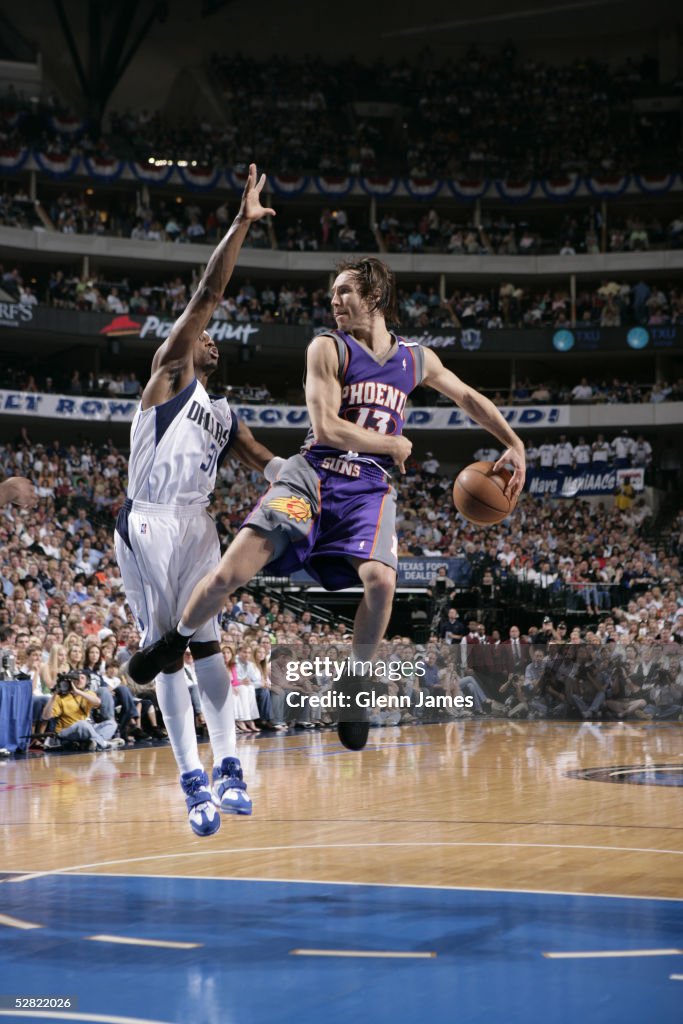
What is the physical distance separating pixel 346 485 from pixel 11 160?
34.9 m

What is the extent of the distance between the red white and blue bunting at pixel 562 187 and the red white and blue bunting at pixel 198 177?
1135 cm

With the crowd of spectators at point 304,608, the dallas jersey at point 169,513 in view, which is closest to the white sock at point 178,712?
the dallas jersey at point 169,513

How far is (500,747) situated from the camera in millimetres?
20656

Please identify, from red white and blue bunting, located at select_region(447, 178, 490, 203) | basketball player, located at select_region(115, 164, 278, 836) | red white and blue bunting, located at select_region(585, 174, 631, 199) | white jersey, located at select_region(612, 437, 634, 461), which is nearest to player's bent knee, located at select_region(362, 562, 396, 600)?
basketball player, located at select_region(115, 164, 278, 836)

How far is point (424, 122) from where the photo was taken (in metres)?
45.0

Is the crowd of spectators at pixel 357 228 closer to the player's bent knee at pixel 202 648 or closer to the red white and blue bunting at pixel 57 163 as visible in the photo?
the red white and blue bunting at pixel 57 163

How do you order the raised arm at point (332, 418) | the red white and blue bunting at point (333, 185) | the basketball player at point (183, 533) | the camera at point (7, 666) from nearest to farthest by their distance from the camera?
the raised arm at point (332, 418) < the basketball player at point (183, 533) < the camera at point (7, 666) < the red white and blue bunting at point (333, 185)

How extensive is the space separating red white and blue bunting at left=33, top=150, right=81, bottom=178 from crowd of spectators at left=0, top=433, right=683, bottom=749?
28.3 ft

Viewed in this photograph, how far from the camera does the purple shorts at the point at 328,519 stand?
5.41m

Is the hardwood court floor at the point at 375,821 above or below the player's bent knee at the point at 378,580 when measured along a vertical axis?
below

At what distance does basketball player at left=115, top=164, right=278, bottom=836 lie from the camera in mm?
5875

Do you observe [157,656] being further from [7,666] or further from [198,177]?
[198,177]

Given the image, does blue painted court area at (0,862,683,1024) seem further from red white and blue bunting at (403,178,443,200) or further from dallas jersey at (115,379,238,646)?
red white and blue bunting at (403,178,443,200)

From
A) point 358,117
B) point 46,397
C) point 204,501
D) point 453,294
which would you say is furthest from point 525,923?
point 358,117
